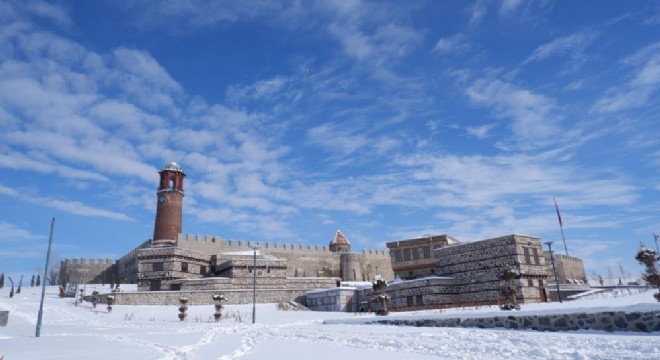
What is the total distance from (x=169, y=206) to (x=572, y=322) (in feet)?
142

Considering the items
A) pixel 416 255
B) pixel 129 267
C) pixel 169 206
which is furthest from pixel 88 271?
pixel 416 255

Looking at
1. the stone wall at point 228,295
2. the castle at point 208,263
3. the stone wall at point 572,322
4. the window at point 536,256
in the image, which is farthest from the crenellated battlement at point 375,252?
the stone wall at point 572,322

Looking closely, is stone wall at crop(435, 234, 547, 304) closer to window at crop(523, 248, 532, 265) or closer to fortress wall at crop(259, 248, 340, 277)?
window at crop(523, 248, 532, 265)

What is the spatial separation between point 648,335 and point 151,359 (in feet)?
35.6

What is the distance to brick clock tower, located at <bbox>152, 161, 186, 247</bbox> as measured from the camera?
47138mm

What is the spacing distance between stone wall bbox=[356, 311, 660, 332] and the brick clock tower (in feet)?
123

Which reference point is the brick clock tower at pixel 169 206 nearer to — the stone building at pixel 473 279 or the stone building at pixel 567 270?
the stone building at pixel 473 279

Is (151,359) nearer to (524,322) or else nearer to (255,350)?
(255,350)

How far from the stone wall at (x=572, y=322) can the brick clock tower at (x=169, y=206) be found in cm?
3751

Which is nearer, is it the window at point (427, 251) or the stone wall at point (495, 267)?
the stone wall at point (495, 267)

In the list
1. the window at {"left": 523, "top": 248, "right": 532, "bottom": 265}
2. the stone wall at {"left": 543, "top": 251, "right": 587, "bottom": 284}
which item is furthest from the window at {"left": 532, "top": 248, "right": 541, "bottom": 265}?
the stone wall at {"left": 543, "top": 251, "right": 587, "bottom": 284}

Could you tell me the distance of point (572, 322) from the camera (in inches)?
482

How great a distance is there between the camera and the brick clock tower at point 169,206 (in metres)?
47.1

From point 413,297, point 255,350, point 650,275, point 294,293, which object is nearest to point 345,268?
point 294,293
